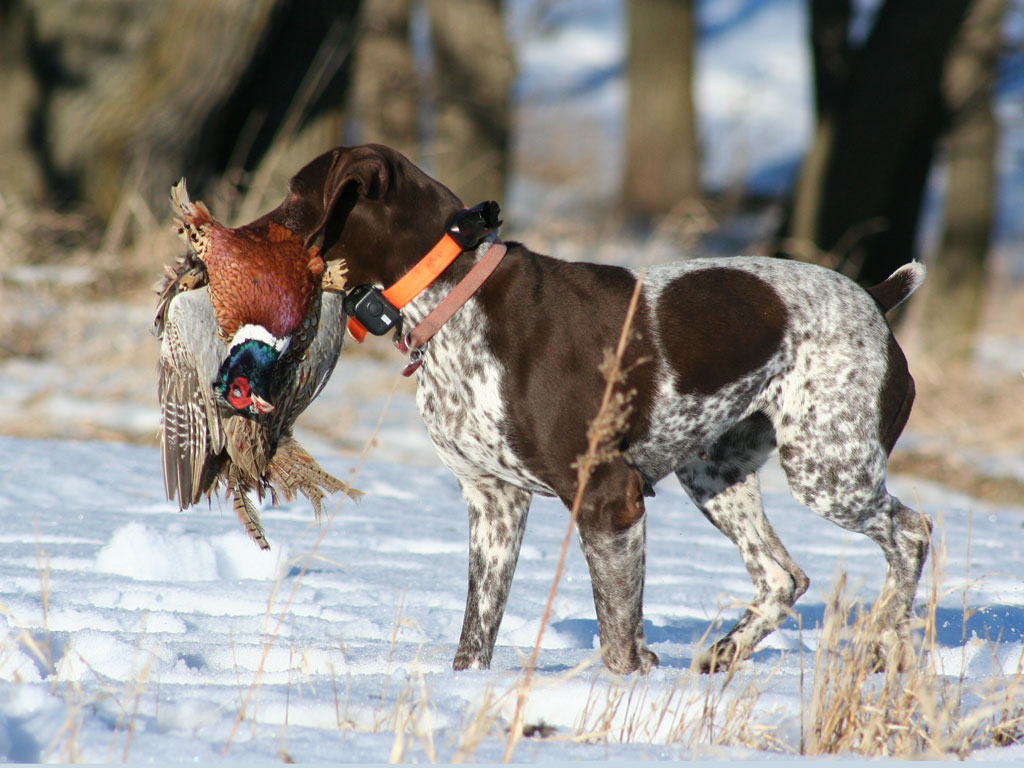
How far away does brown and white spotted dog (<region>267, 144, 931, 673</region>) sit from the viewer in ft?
10.6

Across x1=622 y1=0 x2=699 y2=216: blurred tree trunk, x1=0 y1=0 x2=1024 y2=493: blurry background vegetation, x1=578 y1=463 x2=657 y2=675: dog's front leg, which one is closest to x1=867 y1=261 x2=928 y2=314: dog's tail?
x1=578 y1=463 x2=657 y2=675: dog's front leg

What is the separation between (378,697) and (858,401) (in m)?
1.81

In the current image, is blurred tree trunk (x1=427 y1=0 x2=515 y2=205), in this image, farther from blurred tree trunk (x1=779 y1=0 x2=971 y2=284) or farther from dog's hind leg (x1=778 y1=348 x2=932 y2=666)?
dog's hind leg (x1=778 y1=348 x2=932 y2=666)

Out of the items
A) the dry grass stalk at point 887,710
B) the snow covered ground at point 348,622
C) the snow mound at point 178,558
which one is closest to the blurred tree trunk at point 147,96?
the snow covered ground at point 348,622

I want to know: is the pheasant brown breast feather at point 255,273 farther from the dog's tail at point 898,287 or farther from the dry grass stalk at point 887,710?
the dog's tail at point 898,287

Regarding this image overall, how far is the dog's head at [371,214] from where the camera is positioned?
321cm

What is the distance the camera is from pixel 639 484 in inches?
129

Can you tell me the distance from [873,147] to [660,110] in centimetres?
917

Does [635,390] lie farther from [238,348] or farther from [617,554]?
[238,348]

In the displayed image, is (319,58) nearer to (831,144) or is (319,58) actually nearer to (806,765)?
(831,144)

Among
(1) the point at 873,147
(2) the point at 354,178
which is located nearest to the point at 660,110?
(1) the point at 873,147

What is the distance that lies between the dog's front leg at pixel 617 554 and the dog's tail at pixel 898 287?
131 cm

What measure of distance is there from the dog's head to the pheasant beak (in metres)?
0.46

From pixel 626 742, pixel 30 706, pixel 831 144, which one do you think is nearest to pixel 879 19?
pixel 831 144
